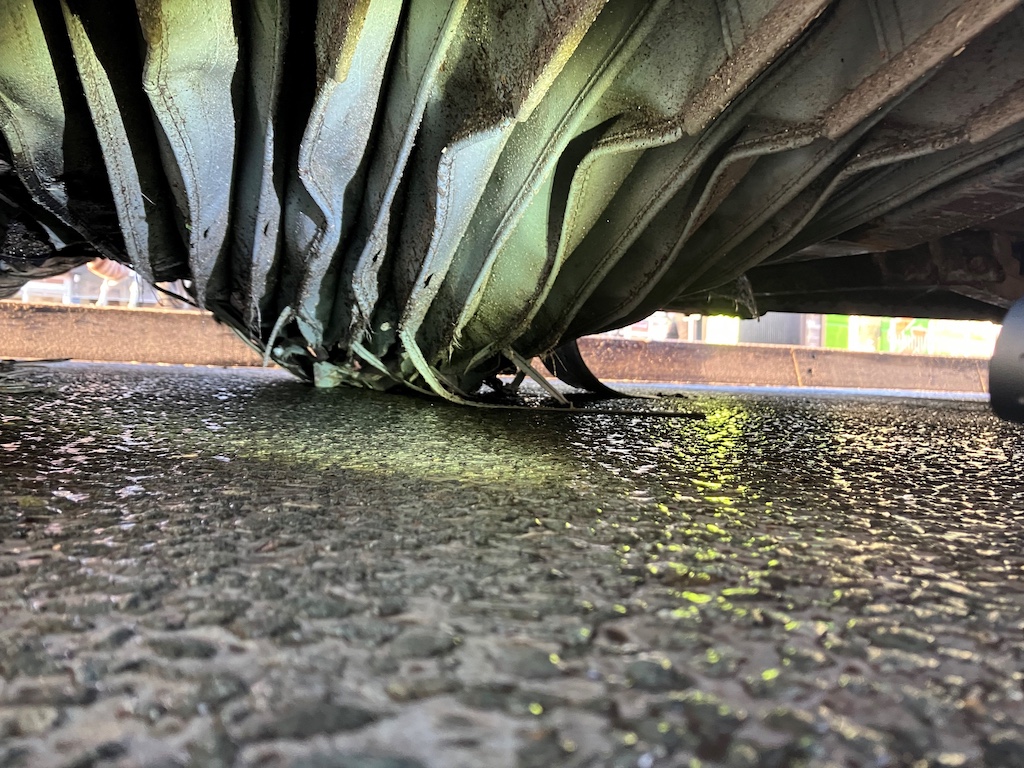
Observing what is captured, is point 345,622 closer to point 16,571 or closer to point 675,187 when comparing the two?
point 16,571

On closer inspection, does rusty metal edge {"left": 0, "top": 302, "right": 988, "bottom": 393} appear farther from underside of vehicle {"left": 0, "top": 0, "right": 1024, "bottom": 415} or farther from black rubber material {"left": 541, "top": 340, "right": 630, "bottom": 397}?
underside of vehicle {"left": 0, "top": 0, "right": 1024, "bottom": 415}

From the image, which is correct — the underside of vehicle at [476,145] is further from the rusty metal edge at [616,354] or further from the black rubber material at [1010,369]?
the rusty metal edge at [616,354]

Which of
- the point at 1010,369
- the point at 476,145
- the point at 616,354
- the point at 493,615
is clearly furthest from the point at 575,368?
the point at 616,354

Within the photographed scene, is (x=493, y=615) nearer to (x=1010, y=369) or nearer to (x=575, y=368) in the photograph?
(x=1010, y=369)

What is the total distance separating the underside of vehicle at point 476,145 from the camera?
29.1 inches

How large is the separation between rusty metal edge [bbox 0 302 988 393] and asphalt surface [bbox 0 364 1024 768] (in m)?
2.65

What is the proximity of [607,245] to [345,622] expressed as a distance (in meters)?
0.98

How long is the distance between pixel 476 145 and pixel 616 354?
3.17 meters

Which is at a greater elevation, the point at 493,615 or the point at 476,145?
the point at 476,145

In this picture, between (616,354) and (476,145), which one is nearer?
(476,145)

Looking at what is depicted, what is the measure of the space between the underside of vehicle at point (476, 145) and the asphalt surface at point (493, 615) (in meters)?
0.46

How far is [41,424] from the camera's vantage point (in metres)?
0.91

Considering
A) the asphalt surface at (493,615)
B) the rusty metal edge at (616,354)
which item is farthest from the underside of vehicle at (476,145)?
the rusty metal edge at (616,354)

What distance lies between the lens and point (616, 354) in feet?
12.8
